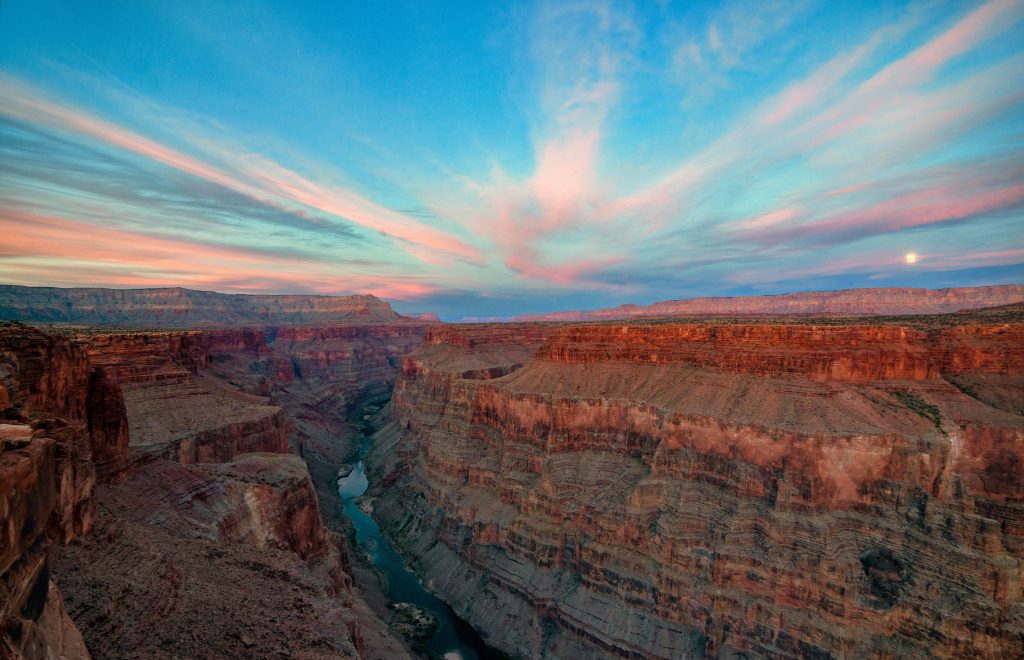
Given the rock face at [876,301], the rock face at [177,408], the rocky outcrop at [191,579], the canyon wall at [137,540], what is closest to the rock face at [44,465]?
the canyon wall at [137,540]

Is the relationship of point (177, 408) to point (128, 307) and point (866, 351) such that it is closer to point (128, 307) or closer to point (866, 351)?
point (866, 351)

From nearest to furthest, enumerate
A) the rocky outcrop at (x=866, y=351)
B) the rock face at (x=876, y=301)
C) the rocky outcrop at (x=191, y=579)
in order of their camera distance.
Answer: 1. the rocky outcrop at (x=191, y=579)
2. the rocky outcrop at (x=866, y=351)
3. the rock face at (x=876, y=301)

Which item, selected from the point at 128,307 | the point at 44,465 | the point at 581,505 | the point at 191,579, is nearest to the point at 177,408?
the point at 191,579

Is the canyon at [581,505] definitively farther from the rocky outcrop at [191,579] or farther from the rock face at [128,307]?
the rock face at [128,307]

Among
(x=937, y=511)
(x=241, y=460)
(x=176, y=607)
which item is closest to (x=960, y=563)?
(x=937, y=511)

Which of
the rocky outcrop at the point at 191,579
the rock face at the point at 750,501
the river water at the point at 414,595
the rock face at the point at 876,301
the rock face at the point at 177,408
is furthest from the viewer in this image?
the rock face at the point at 876,301
